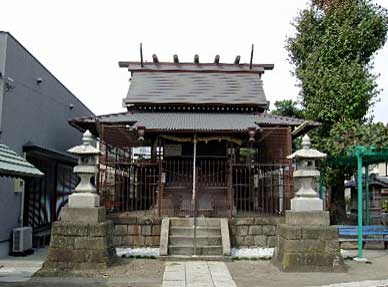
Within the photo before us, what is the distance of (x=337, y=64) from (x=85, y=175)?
39.0ft

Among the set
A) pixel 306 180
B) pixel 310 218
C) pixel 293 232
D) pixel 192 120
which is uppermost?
pixel 192 120

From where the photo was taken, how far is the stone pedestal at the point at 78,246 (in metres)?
10.5

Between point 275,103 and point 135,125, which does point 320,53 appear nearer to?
point 275,103

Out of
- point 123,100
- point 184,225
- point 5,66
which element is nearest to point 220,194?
point 184,225

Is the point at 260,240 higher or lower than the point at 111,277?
higher

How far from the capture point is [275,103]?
75.7 ft

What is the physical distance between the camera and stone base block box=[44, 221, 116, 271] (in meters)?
10.5

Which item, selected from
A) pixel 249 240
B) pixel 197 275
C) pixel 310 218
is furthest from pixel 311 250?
pixel 197 275

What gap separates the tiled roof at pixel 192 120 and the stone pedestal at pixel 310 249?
391 cm

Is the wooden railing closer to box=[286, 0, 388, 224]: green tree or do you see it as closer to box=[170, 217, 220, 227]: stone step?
box=[170, 217, 220, 227]: stone step

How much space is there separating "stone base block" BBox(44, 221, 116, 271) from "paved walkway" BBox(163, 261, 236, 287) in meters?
1.69

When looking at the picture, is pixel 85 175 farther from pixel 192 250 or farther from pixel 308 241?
pixel 308 241

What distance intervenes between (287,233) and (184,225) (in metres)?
3.29

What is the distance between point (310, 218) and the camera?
1095 centimetres
